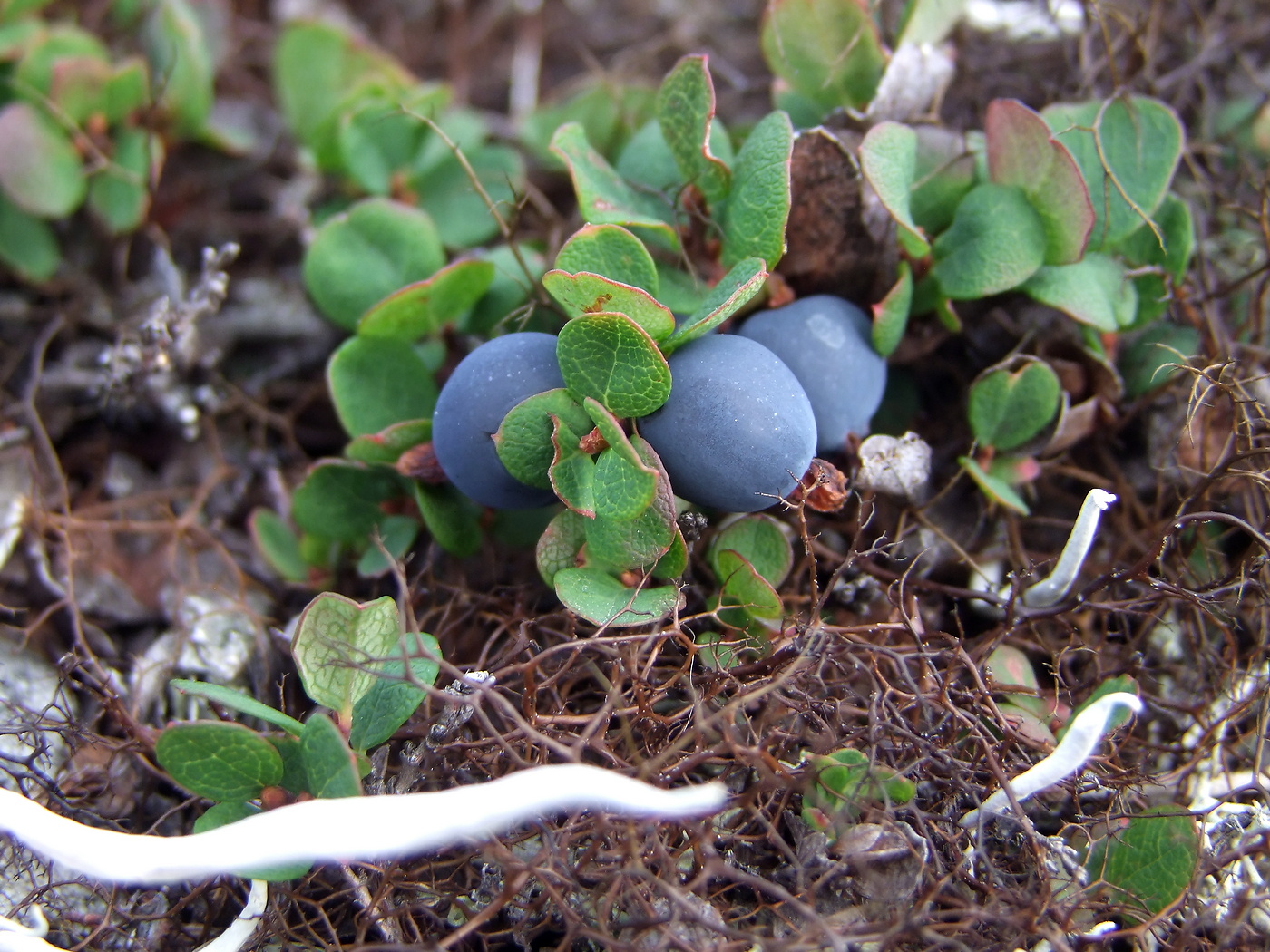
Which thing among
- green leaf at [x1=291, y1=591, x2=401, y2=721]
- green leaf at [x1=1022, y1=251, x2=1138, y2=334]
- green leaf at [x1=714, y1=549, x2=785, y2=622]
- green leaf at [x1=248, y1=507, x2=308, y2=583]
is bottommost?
green leaf at [x1=248, y1=507, x2=308, y2=583]

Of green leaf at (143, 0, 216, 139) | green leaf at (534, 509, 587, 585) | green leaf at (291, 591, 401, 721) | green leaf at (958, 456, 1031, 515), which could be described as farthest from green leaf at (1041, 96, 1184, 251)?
green leaf at (143, 0, 216, 139)

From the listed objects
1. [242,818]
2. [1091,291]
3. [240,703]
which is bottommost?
[242,818]

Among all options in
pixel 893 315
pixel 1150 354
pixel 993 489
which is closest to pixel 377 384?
pixel 893 315

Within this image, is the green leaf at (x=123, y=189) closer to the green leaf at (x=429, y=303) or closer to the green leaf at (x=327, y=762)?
the green leaf at (x=429, y=303)

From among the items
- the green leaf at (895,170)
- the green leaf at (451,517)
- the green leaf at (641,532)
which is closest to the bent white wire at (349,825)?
the green leaf at (641,532)

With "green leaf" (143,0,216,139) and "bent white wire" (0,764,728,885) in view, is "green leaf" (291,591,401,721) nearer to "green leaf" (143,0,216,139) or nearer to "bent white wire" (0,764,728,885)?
"bent white wire" (0,764,728,885)

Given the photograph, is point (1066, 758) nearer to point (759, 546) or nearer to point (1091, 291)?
point (759, 546)

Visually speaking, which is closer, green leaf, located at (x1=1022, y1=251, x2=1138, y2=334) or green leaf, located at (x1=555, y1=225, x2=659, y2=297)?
green leaf, located at (x1=555, y1=225, x2=659, y2=297)
